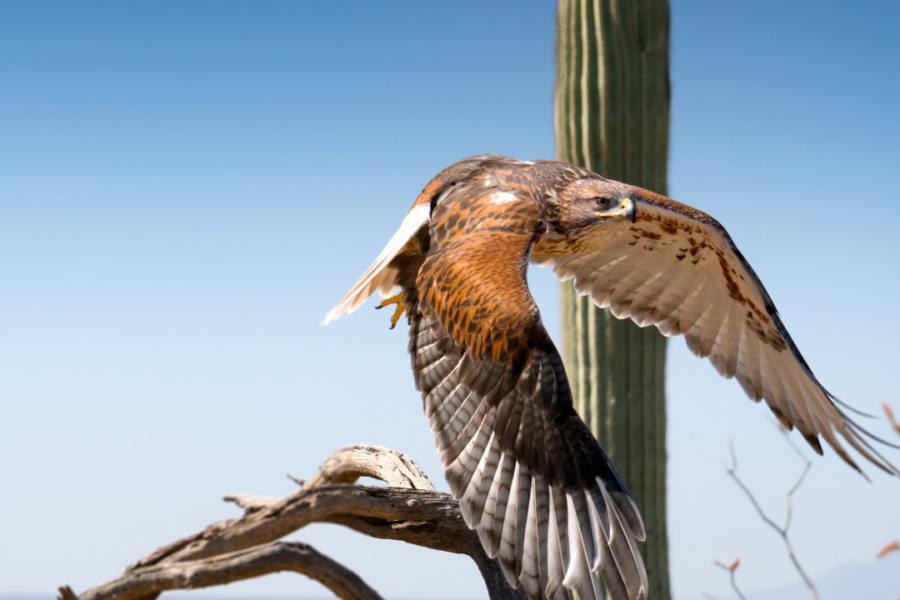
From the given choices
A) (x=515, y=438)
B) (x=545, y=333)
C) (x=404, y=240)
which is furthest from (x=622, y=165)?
(x=515, y=438)

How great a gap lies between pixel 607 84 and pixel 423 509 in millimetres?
3420

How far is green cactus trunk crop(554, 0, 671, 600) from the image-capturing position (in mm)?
4980

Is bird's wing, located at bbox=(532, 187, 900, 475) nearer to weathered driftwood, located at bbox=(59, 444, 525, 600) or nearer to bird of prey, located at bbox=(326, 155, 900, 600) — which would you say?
bird of prey, located at bbox=(326, 155, 900, 600)

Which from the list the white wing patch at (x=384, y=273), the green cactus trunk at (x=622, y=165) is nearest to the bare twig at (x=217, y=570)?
the white wing patch at (x=384, y=273)

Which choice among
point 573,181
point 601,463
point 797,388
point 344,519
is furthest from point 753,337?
point 344,519

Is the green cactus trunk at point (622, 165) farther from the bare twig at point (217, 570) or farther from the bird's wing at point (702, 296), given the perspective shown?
the bare twig at point (217, 570)

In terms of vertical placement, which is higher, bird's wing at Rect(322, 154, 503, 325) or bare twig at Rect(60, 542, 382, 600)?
bird's wing at Rect(322, 154, 503, 325)

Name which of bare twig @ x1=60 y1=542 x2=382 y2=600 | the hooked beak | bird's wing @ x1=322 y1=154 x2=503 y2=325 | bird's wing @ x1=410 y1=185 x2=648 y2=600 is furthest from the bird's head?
bare twig @ x1=60 y1=542 x2=382 y2=600

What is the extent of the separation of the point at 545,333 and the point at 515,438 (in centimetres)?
39

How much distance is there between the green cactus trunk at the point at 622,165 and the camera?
16.3 feet

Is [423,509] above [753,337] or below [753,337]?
below

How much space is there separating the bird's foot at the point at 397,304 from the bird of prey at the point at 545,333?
15mm

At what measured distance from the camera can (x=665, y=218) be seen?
13.5 ft

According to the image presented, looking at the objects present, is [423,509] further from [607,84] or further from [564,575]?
[607,84]
